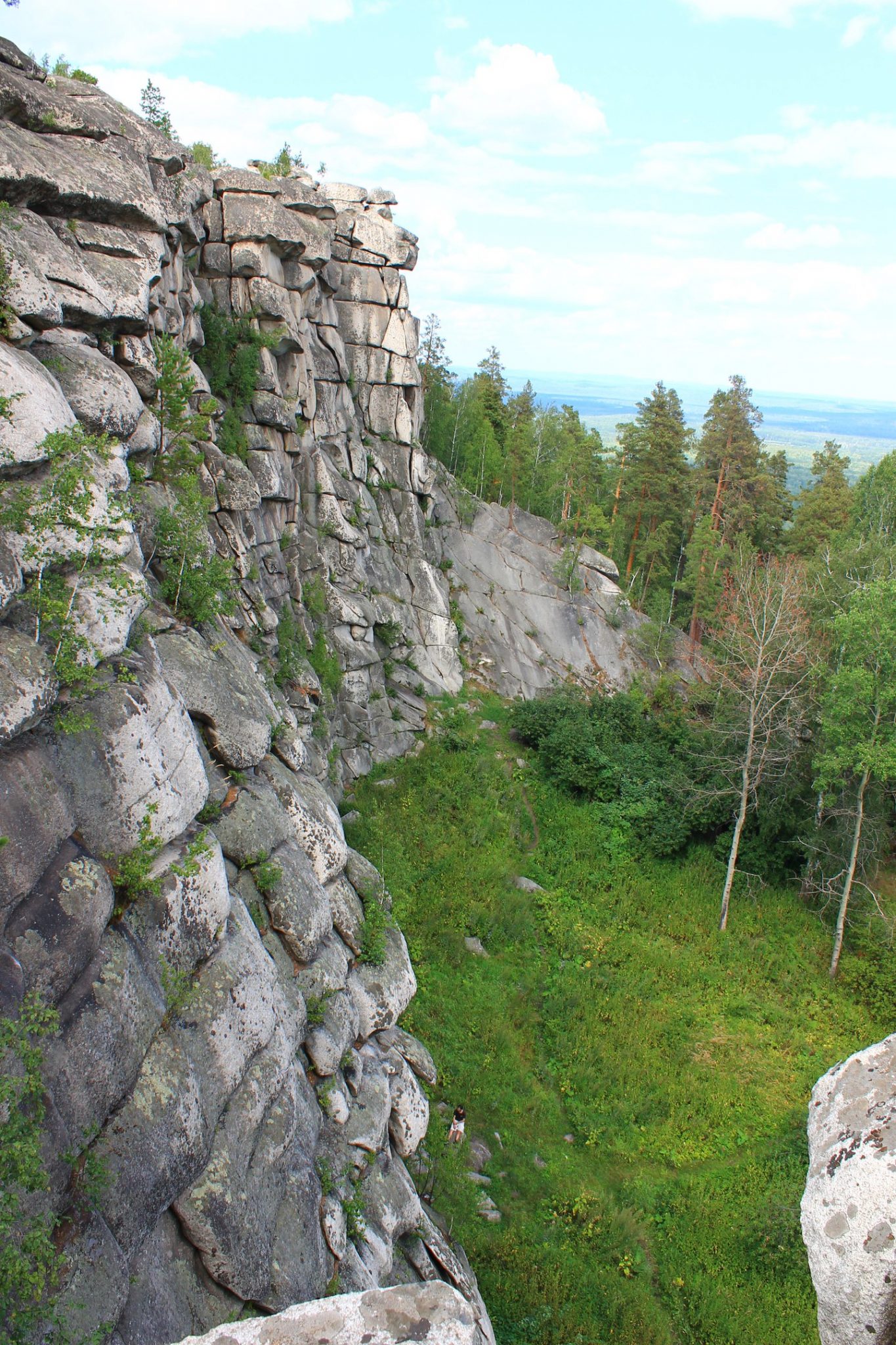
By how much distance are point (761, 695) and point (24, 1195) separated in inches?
855

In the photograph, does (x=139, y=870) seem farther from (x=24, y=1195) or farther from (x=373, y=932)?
(x=373, y=932)

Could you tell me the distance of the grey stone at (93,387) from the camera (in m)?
9.91

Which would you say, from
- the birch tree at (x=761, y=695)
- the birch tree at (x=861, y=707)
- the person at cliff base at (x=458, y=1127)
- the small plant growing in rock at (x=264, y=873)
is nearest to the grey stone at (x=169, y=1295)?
the small plant growing in rock at (x=264, y=873)

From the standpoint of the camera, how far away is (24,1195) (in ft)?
19.2

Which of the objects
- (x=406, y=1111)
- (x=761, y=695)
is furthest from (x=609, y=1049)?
(x=761, y=695)

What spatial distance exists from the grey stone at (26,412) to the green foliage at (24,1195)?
5.29 metres

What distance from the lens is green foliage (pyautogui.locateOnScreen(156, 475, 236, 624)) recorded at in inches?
457

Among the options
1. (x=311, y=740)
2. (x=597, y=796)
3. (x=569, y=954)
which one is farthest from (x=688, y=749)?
(x=311, y=740)

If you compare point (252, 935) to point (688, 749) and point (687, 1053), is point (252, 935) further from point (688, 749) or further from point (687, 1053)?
point (688, 749)

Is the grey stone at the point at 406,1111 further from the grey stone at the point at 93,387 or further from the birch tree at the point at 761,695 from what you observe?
the birch tree at the point at 761,695

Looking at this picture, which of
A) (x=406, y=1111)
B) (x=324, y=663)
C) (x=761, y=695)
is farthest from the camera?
(x=324, y=663)

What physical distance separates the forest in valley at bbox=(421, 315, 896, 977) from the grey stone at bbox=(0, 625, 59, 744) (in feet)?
62.1

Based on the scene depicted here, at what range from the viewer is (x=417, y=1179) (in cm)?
1330

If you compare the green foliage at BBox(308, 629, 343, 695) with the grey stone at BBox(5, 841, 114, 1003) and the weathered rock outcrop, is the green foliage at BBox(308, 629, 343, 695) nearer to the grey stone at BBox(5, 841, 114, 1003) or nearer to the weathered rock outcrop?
the weathered rock outcrop
